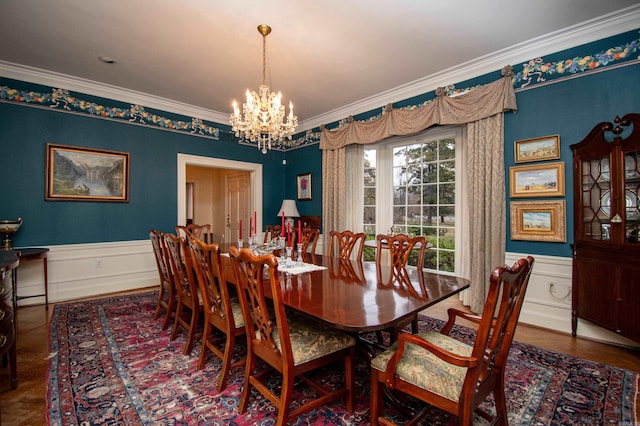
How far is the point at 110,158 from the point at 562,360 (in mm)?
5403

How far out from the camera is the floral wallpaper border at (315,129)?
255 cm

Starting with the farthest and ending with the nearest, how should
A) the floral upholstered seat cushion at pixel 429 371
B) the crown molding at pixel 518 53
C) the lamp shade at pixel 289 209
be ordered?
the lamp shade at pixel 289 209 < the crown molding at pixel 518 53 < the floral upholstered seat cushion at pixel 429 371

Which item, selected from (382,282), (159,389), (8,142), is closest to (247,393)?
(159,389)

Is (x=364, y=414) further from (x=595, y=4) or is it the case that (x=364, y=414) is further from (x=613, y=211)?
(x=595, y=4)

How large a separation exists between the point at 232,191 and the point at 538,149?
5417 millimetres

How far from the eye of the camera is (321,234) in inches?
199

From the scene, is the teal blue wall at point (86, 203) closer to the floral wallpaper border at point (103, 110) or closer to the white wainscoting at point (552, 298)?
the floral wallpaper border at point (103, 110)

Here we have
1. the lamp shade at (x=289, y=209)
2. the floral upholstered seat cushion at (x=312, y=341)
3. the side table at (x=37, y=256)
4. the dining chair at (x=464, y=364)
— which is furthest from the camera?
the lamp shade at (x=289, y=209)

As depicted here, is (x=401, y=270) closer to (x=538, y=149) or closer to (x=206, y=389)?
(x=206, y=389)

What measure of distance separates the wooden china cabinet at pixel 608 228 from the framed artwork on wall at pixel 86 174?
530cm

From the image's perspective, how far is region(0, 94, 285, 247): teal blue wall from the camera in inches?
134

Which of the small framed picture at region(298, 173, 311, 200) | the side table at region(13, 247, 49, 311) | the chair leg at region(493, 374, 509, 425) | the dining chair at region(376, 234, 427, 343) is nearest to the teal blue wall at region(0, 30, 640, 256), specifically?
the small framed picture at region(298, 173, 311, 200)

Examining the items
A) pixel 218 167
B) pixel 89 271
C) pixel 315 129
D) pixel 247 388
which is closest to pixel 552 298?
pixel 247 388

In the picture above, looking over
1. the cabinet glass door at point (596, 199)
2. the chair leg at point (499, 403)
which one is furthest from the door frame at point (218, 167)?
the cabinet glass door at point (596, 199)
